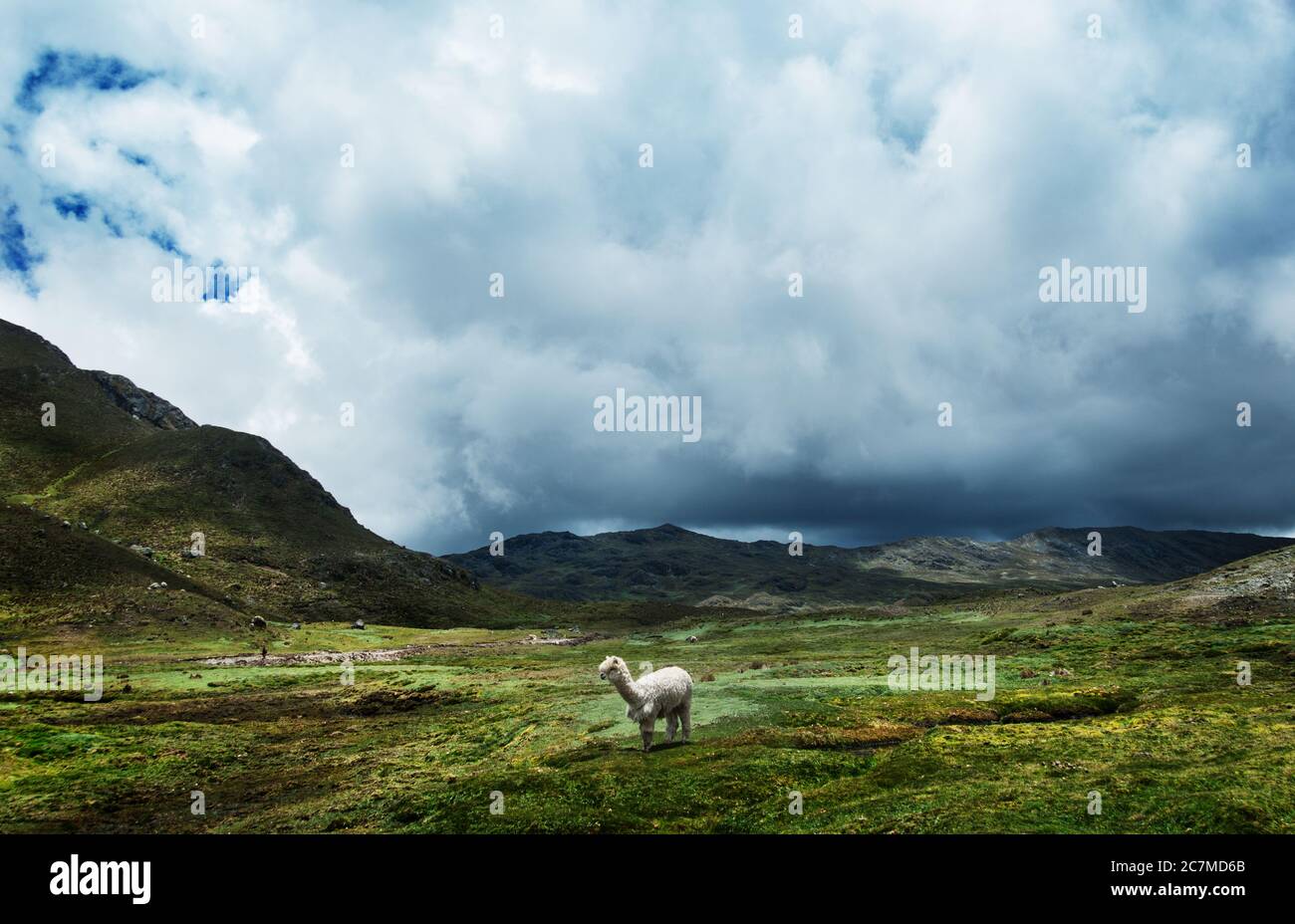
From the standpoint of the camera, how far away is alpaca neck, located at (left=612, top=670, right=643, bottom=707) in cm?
2634

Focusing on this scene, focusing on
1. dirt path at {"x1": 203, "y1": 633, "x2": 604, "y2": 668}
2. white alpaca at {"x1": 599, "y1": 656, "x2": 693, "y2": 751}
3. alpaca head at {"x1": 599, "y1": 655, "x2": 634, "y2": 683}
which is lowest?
dirt path at {"x1": 203, "y1": 633, "x2": 604, "y2": 668}

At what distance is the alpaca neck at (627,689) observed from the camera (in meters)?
26.3

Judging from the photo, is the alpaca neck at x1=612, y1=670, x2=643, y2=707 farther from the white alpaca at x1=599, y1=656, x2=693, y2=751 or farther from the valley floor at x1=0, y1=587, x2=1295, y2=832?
the valley floor at x1=0, y1=587, x2=1295, y2=832

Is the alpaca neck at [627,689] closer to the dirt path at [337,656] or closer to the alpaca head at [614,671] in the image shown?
the alpaca head at [614,671]

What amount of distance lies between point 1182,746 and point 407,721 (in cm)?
4299

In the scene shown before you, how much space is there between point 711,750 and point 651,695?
10.7 feet

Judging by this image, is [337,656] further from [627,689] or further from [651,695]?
[627,689]

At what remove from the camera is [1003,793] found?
19.4 metres

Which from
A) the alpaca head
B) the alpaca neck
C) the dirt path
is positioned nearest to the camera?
the alpaca head

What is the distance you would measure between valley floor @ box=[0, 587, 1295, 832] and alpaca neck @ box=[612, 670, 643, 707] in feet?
7.52

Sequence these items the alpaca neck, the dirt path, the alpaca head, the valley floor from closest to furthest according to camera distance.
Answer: the valley floor → the alpaca head → the alpaca neck → the dirt path

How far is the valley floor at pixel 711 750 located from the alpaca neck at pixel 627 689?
229 cm

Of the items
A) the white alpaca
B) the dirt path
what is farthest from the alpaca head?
the dirt path

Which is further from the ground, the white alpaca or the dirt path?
the white alpaca
